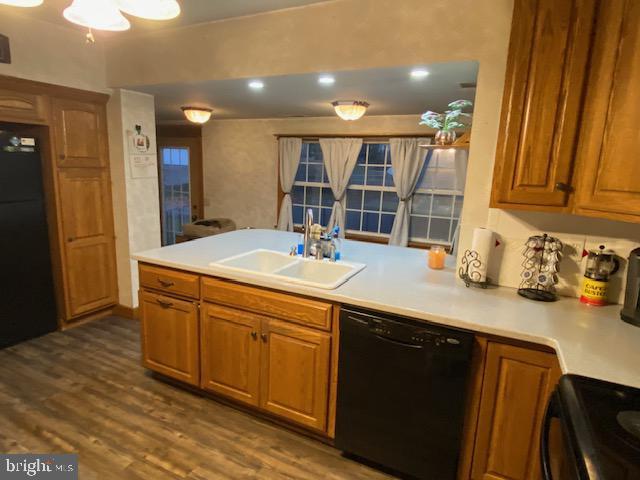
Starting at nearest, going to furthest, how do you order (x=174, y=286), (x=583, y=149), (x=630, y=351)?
(x=630, y=351) → (x=583, y=149) → (x=174, y=286)

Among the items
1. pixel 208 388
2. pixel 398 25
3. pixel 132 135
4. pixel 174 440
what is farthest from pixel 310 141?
pixel 174 440

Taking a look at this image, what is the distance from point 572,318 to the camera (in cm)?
164

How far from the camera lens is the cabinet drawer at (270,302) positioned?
1.87 metres

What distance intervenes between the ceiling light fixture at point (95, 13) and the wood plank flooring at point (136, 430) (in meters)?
1.98

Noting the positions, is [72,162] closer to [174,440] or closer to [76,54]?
[76,54]

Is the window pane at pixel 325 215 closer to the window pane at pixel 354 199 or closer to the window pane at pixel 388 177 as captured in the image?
the window pane at pixel 354 199

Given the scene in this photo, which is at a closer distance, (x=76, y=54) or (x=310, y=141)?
(x=76, y=54)

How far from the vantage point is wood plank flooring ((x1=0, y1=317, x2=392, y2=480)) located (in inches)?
73.4

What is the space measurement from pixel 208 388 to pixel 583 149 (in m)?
2.33

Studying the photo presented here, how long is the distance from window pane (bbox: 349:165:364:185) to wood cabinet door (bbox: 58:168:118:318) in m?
3.02

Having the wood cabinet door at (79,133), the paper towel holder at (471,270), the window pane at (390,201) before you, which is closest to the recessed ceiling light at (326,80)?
the paper towel holder at (471,270)

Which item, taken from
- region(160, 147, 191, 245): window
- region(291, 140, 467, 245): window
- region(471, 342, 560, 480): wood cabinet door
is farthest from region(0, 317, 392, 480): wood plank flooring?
region(160, 147, 191, 245): window

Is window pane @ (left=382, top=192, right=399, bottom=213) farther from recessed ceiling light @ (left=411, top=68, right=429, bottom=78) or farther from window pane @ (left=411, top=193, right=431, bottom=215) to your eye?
recessed ceiling light @ (left=411, top=68, right=429, bottom=78)

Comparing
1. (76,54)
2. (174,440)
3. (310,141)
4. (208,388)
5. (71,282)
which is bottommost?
(174,440)
